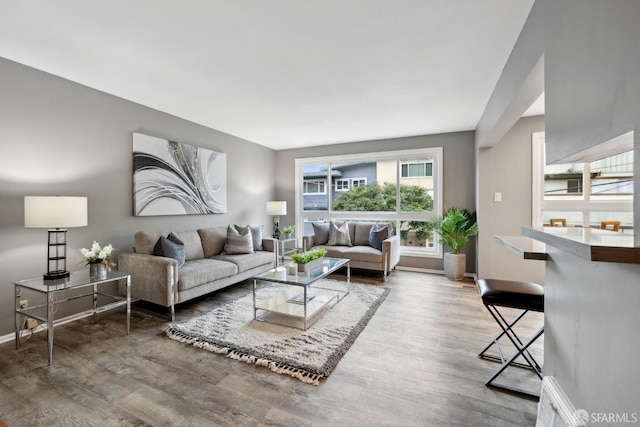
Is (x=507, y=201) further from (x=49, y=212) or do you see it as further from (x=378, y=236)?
(x=49, y=212)

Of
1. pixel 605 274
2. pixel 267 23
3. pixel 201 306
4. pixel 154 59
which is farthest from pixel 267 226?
pixel 605 274

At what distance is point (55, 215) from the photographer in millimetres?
2326

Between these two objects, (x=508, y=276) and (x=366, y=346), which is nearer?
(x=366, y=346)

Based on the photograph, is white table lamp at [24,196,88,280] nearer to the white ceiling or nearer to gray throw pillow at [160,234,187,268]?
gray throw pillow at [160,234,187,268]

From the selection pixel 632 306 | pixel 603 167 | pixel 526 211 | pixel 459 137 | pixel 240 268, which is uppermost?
pixel 459 137

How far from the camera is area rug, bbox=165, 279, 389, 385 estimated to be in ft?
6.90

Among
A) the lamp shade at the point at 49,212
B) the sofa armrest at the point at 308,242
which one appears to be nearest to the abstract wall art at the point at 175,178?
the lamp shade at the point at 49,212

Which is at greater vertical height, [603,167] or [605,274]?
[603,167]

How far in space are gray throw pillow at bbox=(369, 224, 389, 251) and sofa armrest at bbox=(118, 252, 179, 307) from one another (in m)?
3.07

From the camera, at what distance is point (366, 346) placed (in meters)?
2.39

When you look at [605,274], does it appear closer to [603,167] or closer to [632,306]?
[632,306]

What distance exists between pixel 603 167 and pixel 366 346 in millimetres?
3931

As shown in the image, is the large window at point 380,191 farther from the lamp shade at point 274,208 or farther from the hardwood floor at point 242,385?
the hardwood floor at point 242,385
